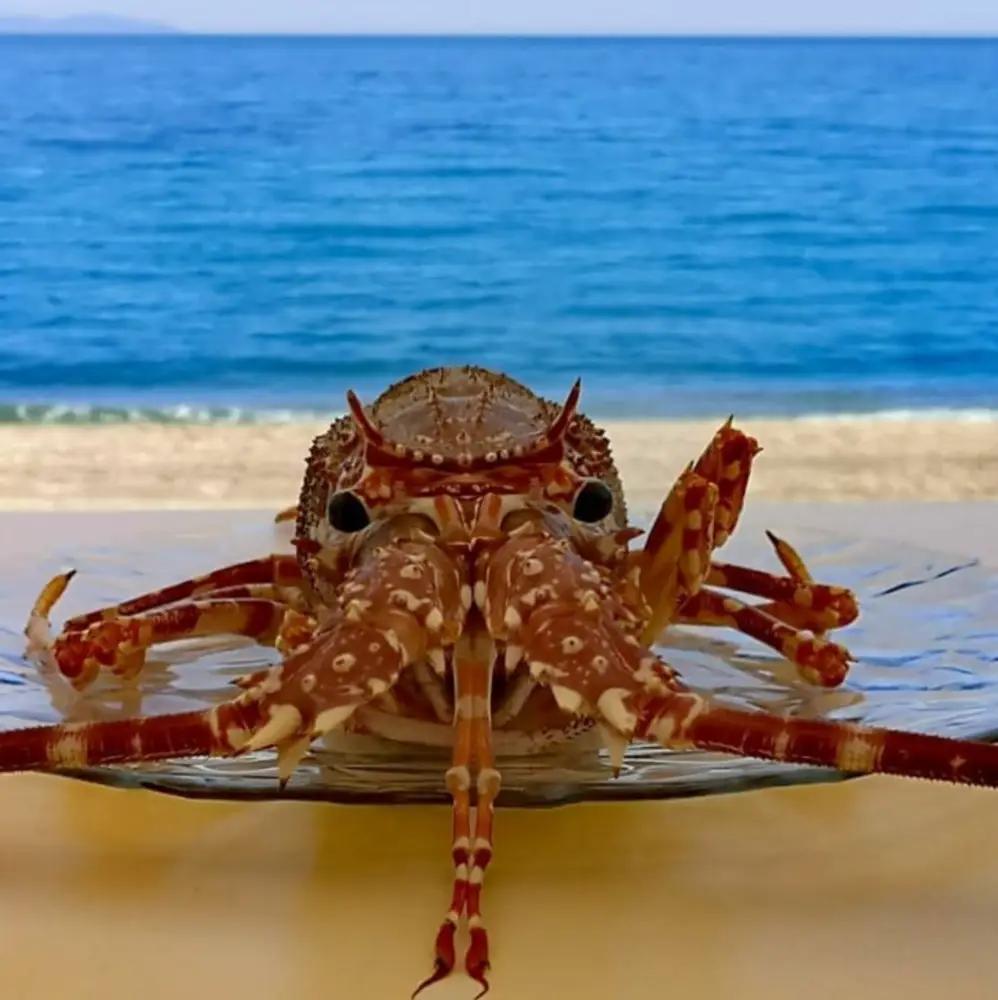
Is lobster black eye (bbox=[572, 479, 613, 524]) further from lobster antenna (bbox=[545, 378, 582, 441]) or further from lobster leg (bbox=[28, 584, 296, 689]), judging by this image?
lobster leg (bbox=[28, 584, 296, 689])

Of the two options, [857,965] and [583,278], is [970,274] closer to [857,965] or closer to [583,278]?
[583,278]

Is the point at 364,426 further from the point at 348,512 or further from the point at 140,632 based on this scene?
the point at 140,632

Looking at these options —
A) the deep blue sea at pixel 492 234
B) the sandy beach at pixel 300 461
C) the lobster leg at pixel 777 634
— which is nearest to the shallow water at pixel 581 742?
the lobster leg at pixel 777 634

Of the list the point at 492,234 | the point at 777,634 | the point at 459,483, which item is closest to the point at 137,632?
the point at 459,483

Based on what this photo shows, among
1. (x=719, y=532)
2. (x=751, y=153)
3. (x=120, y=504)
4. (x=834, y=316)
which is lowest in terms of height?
(x=719, y=532)

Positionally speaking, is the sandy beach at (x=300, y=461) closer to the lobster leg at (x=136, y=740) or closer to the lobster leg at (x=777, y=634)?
the lobster leg at (x=777, y=634)

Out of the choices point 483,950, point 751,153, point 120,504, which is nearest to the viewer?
point 483,950

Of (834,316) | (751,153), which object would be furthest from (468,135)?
(834,316)
